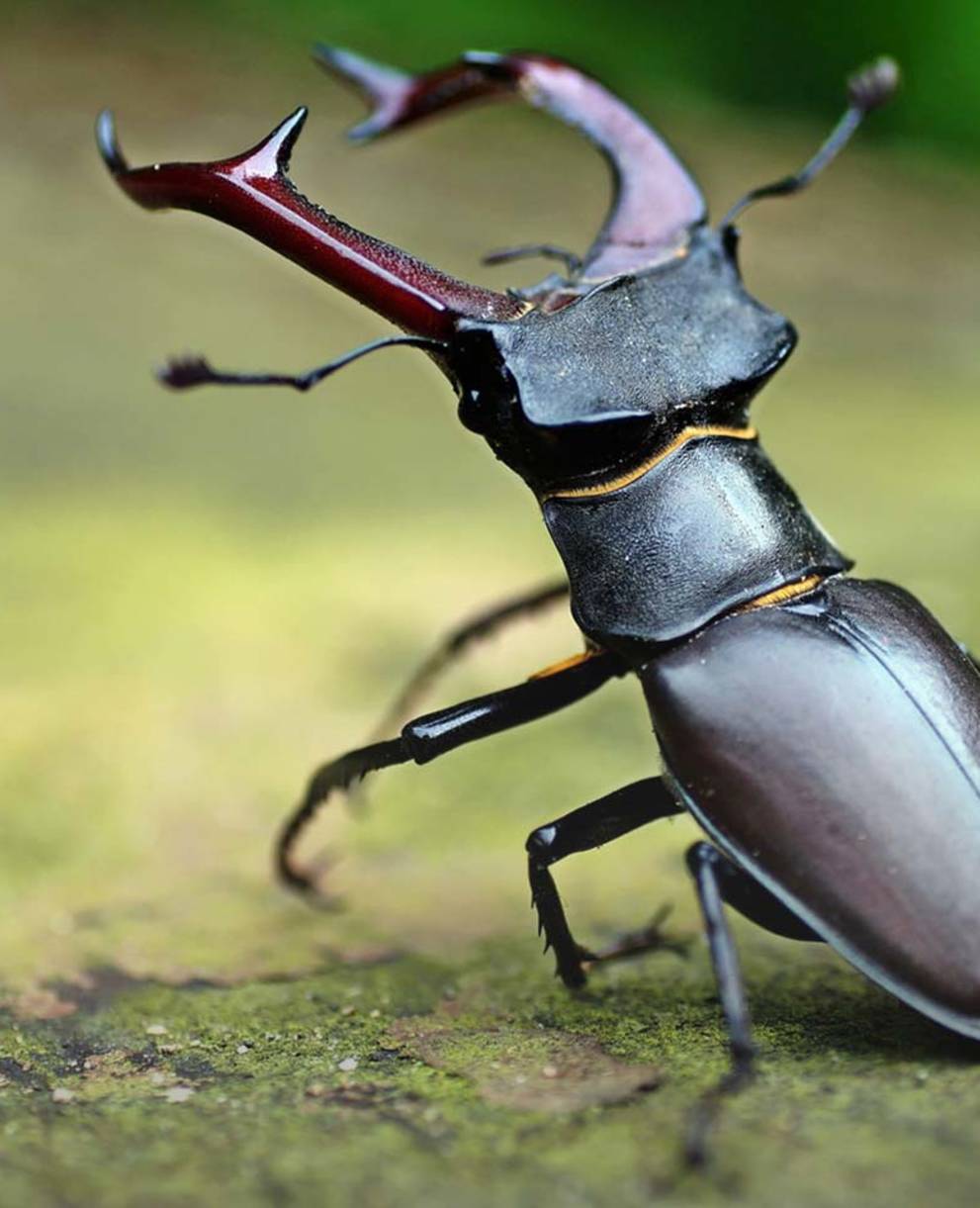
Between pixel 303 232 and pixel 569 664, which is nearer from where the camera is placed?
pixel 303 232

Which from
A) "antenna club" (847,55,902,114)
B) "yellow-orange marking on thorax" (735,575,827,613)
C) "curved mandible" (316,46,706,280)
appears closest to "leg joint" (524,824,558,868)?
"yellow-orange marking on thorax" (735,575,827,613)

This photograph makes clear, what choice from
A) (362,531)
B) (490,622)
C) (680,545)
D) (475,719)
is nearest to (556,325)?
(680,545)

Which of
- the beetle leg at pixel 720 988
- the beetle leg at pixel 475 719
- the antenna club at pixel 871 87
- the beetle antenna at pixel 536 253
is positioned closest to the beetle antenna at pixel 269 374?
the beetle antenna at pixel 536 253

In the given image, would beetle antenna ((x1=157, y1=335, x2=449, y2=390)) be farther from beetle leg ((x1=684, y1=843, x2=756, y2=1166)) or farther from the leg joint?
beetle leg ((x1=684, y1=843, x2=756, y2=1166))

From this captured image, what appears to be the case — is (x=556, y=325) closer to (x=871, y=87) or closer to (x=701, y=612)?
(x=701, y=612)

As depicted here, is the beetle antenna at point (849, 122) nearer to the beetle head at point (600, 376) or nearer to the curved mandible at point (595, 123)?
the curved mandible at point (595, 123)
